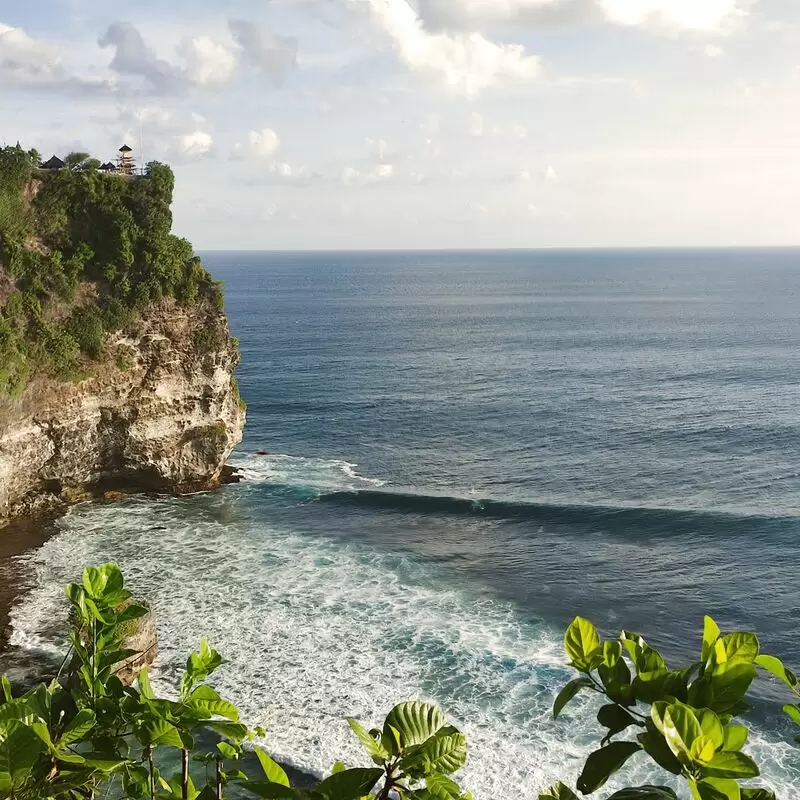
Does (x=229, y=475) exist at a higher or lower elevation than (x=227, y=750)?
lower

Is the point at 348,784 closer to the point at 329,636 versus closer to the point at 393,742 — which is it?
the point at 393,742

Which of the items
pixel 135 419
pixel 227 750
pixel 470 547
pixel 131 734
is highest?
pixel 131 734

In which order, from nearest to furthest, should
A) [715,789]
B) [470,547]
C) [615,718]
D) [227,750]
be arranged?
[715,789] < [615,718] < [227,750] < [470,547]

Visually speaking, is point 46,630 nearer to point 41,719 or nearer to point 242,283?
point 41,719

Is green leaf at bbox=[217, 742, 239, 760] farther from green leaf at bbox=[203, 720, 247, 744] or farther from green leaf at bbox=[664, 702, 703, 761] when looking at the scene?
green leaf at bbox=[664, 702, 703, 761]

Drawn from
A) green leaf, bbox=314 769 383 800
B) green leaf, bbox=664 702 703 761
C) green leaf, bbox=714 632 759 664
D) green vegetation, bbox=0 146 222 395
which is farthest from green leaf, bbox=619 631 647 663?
green vegetation, bbox=0 146 222 395

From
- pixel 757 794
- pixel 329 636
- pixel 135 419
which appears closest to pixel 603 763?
pixel 757 794
